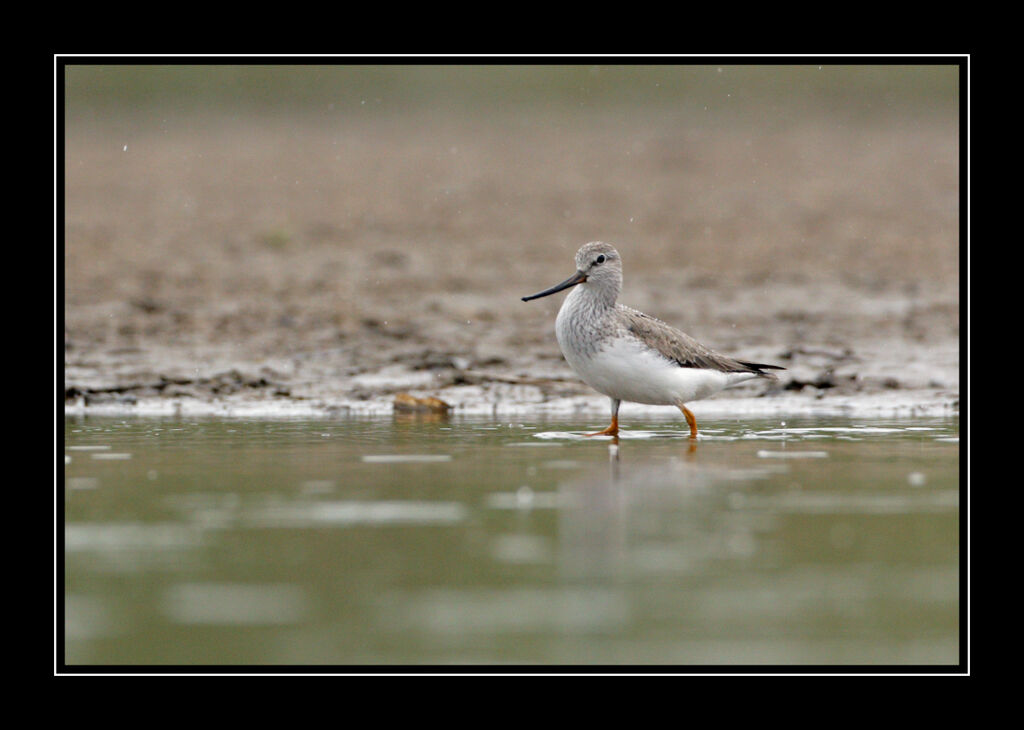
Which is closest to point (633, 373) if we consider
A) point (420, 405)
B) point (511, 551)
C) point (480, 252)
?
point (420, 405)

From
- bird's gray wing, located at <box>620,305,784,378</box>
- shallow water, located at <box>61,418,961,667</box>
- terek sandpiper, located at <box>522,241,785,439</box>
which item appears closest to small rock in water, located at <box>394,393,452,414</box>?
terek sandpiper, located at <box>522,241,785,439</box>

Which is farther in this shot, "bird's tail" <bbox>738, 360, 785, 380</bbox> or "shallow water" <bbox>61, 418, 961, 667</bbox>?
"bird's tail" <bbox>738, 360, 785, 380</bbox>

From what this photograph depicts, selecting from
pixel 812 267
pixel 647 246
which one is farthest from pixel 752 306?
pixel 647 246

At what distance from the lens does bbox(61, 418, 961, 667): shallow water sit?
4.47 metres

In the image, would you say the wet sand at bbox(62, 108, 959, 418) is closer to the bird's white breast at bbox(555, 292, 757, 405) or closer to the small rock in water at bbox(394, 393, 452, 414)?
the small rock in water at bbox(394, 393, 452, 414)

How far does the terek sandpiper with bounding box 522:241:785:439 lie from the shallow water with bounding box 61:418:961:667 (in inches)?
21.3

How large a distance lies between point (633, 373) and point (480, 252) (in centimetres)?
902

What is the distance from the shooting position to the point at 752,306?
48.9 feet

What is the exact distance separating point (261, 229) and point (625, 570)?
Answer: 14693mm

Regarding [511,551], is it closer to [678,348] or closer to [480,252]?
[678,348]

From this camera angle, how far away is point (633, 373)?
9.20 metres

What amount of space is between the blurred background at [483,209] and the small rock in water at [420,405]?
58.3 inches
